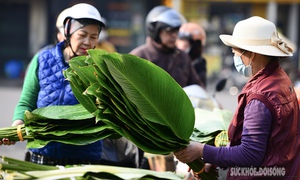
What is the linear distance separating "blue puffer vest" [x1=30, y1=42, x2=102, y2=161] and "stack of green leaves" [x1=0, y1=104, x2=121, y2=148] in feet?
2.08

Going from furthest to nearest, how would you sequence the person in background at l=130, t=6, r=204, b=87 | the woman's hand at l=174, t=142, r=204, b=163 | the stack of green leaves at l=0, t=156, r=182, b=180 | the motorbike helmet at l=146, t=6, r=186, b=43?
the motorbike helmet at l=146, t=6, r=186, b=43, the person in background at l=130, t=6, r=204, b=87, the woman's hand at l=174, t=142, r=204, b=163, the stack of green leaves at l=0, t=156, r=182, b=180

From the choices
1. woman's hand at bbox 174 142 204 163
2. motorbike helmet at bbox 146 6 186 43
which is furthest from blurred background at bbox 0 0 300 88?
woman's hand at bbox 174 142 204 163

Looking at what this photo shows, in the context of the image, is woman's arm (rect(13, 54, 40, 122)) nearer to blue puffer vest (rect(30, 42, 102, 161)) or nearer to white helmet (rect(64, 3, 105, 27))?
blue puffer vest (rect(30, 42, 102, 161))

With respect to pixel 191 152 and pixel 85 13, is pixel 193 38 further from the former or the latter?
pixel 191 152

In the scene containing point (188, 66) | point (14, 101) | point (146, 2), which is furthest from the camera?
point (146, 2)

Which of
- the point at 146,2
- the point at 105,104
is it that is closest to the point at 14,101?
the point at 146,2

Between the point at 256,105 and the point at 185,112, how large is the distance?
0.39 meters

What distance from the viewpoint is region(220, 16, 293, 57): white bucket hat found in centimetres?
409

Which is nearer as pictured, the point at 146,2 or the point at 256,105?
the point at 256,105

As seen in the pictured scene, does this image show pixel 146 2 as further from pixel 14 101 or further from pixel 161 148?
pixel 161 148

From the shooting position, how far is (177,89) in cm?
403

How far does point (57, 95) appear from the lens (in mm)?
5141

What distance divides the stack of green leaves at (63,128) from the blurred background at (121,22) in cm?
2112

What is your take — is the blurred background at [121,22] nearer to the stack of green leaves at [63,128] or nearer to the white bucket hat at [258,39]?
the stack of green leaves at [63,128]
